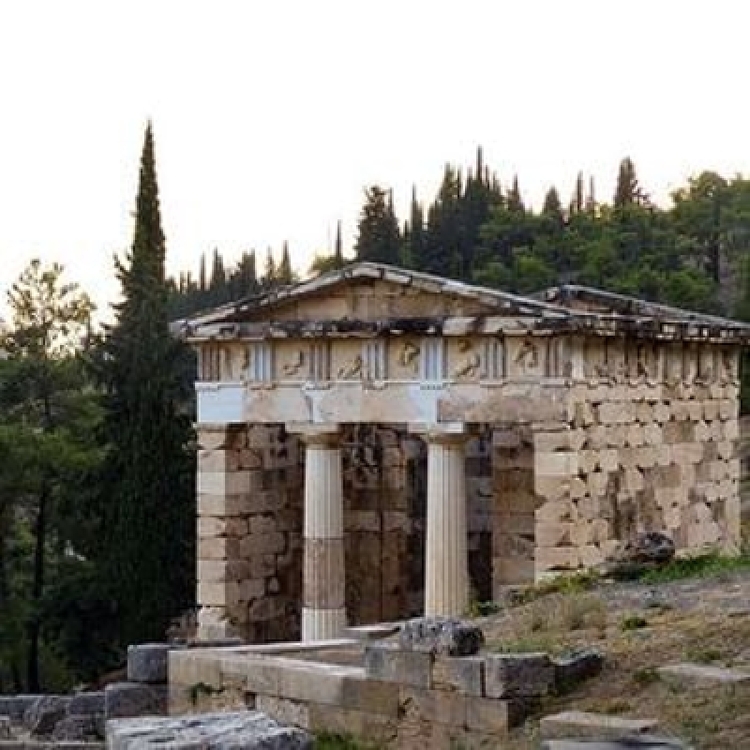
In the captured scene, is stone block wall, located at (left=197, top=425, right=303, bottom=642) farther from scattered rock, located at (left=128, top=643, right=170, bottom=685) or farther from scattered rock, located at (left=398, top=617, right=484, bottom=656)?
scattered rock, located at (left=398, top=617, right=484, bottom=656)

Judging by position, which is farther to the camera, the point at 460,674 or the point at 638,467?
the point at 638,467

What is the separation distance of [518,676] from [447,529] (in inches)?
461

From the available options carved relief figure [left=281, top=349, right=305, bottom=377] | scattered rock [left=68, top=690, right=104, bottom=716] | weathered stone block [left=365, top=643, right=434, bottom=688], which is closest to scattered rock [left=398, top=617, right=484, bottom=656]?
weathered stone block [left=365, top=643, right=434, bottom=688]

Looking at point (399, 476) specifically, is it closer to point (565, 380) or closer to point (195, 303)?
point (565, 380)

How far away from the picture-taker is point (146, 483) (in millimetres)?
34344

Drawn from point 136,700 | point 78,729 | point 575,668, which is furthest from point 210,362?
point 575,668

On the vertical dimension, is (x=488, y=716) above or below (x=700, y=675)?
below

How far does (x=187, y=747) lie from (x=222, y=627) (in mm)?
16868

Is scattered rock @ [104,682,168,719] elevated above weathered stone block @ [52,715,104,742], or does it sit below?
above

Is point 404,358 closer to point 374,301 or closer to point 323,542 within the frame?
point 374,301

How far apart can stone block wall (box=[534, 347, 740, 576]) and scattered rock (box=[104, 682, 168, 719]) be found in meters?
7.14

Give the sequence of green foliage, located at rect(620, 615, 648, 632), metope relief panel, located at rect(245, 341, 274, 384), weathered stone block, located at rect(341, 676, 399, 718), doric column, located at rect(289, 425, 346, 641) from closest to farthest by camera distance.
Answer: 1. weathered stone block, located at rect(341, 676, 399, 718)
2. green foliage, located at rect(620, 615, 648, 632)
3. doric column, located at rect(289, 425, 346, 641)
4. metope relief panel, located at rect(245, 341, 274, 384)

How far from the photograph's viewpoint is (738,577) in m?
15.2

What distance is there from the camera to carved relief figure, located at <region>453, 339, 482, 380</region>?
2206 centimetres
